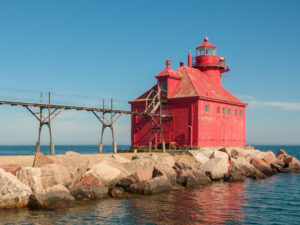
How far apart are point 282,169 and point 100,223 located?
24473mm

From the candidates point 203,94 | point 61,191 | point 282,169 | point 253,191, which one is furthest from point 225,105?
point 61,191

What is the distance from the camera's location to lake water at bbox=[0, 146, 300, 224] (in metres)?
13.2

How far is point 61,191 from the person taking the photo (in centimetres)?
1543

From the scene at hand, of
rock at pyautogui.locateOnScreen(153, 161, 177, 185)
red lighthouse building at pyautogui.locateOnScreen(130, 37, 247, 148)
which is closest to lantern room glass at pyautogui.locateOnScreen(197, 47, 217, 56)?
red lighthouse building at pyautogui.locateOnScreen(130, 37, 247, 148)

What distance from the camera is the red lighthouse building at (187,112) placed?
107ft

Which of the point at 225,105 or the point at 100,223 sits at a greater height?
the point at 225,105

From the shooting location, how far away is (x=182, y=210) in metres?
14.8

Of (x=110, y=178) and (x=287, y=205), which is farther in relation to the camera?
(x=110, y=178)

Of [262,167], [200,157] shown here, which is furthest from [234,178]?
[262,167]

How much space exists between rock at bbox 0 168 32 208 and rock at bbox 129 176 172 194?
5.25 metres

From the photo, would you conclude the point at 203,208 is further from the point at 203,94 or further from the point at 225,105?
the point at 225,105

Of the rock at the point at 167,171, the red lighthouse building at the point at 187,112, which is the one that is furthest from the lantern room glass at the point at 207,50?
the rock at the point at 167,171

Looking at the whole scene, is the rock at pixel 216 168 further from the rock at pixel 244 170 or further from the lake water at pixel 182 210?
the lake water at pixel 182 210

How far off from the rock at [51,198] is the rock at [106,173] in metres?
2.78
